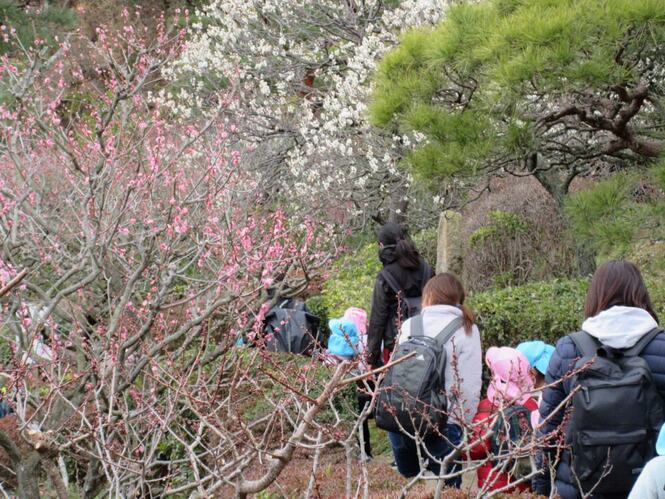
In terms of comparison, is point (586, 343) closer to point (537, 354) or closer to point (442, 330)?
point (442, 330)

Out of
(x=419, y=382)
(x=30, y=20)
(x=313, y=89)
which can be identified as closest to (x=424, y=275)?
(x=419, y=382)

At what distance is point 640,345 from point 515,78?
154 cm

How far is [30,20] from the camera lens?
13.1m

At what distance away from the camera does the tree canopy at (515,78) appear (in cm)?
390

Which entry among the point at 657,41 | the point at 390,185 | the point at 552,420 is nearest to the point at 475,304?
the point at 657,41

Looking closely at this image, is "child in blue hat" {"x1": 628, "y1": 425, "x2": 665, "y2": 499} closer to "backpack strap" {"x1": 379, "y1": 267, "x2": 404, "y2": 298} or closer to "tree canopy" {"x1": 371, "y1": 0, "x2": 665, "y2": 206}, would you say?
"tree canopy" {"x1": 371, "y1": 0, "x2": 665, "y2": 206}

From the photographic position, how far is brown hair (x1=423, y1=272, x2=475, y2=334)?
397 centimetres

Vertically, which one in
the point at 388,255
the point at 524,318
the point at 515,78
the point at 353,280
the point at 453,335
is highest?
the point at 515,78

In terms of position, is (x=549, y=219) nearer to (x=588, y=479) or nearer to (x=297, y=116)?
(x=297, y=116)

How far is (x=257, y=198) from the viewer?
10398mm

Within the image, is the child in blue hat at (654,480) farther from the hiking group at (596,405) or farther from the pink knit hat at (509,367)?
the pink knit hat at (509,367)

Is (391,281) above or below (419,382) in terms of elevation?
below

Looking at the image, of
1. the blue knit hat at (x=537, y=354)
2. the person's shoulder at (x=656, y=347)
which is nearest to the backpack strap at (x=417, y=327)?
the blue knit hat at (x=537, y=354)

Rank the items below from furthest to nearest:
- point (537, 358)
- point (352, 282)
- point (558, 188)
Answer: point (352, 282) → point (558, 188) → point (537, 358)
